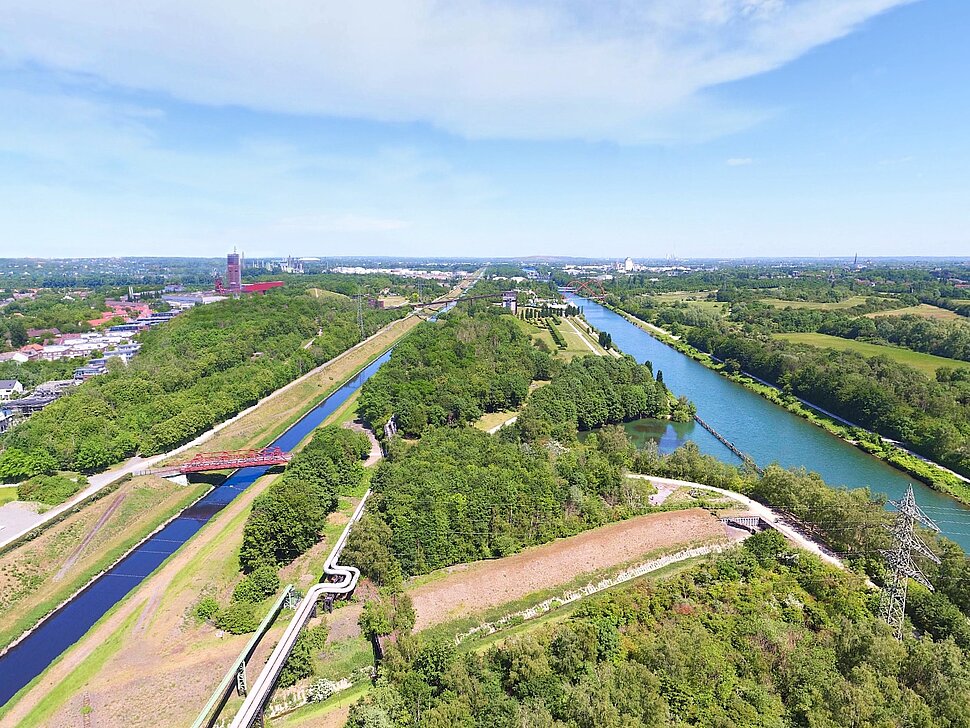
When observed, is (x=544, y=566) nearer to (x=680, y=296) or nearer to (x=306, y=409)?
(x=306, y=409)

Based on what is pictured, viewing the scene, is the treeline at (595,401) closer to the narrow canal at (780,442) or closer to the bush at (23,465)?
the narrow canal at (780,442)

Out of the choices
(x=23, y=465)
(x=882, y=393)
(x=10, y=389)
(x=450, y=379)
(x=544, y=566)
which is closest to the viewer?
(x=544, y=566)

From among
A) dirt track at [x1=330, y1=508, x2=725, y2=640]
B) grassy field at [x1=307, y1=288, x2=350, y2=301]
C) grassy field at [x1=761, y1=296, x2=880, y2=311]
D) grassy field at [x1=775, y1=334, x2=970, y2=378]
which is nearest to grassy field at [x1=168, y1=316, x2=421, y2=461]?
dirt track at [x1=330, y1=508, x2=725, y2=640]

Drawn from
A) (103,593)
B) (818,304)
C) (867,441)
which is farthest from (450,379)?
(818,304)

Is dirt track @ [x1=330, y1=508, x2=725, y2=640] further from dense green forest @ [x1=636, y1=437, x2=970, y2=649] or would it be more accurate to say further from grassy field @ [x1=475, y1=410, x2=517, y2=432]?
grassy field @ [x1=475, y1=410, x2=517, y2=432]

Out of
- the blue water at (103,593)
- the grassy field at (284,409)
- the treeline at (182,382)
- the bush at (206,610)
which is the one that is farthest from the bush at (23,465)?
the bush at (206,610)

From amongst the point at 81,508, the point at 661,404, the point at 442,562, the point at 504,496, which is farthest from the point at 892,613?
the point at 81,508

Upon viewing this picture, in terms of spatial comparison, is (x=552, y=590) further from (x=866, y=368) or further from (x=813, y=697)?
(x=866, y=368)
